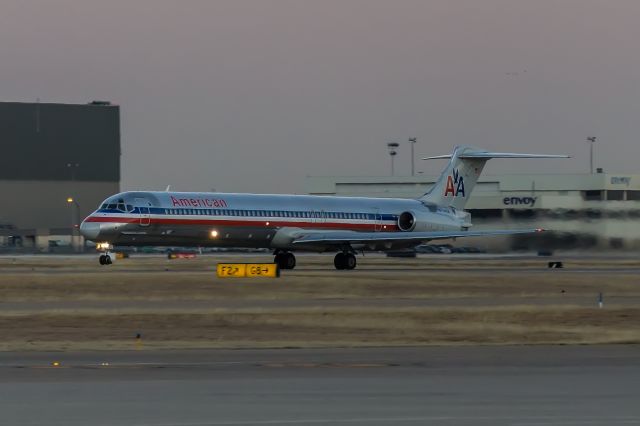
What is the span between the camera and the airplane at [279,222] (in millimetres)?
58781

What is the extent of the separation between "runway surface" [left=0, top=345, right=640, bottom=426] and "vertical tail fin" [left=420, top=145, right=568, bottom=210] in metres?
46.1

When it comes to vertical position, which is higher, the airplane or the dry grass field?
the airplane

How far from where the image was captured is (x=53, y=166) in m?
145

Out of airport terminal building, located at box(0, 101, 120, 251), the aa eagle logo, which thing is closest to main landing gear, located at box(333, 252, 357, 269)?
the aa eagle logo

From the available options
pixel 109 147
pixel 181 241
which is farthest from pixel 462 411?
pixel 109 147

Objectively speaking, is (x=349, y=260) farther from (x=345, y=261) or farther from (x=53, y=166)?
(x=53, y=166)

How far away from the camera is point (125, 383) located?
19500mm

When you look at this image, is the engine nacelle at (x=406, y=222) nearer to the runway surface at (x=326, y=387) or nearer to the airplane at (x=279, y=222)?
the airplane at (x=279, y=222)

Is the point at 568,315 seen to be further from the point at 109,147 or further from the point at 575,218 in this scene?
the point at 109,147

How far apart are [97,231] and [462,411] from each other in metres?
44.7

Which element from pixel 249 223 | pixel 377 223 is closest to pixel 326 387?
pixel 249 223

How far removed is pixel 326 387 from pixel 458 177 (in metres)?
54.3

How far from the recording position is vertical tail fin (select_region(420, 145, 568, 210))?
71688mm

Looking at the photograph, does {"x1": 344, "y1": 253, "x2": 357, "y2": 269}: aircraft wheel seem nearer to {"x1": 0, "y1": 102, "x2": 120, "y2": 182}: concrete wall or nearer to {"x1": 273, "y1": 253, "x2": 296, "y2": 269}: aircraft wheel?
{"x1": 273, "y1": 253, "x2": 296, "y2": 269}: aircraft wheel
